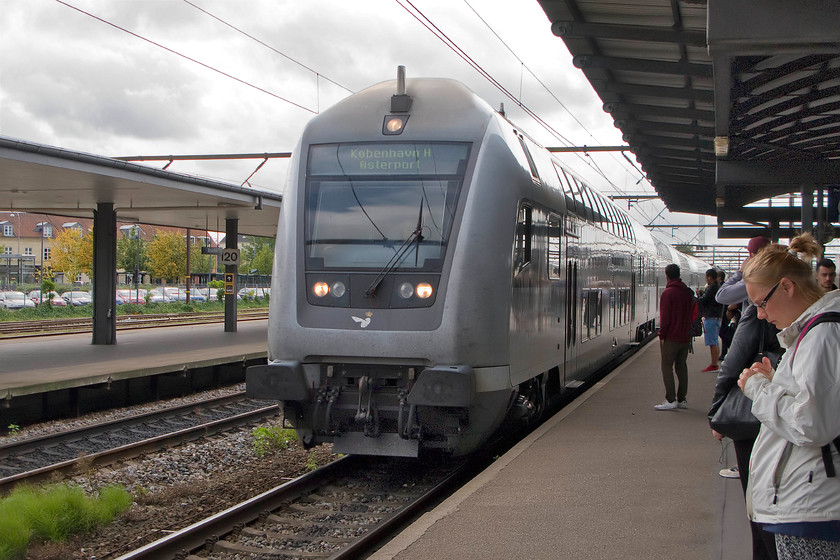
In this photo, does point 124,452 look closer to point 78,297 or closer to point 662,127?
point 662,127

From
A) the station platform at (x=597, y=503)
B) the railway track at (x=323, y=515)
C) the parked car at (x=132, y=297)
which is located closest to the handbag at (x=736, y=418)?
the station platform at (x=597, y=503)

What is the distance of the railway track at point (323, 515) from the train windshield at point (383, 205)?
2009 millimetres

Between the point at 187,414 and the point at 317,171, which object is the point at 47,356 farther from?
the point at 317,171

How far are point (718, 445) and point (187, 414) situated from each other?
26.9 ft

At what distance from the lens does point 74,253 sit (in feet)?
182

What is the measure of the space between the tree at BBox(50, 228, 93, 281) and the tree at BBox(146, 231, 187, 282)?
7.29 metres

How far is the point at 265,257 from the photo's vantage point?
91.8 metres

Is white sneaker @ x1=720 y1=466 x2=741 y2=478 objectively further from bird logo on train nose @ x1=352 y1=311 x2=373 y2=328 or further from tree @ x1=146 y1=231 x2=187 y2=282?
tree @ x1=146 y1=231 x2=187 y2=282

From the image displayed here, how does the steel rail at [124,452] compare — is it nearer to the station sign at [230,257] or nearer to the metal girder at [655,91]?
the metal girder at [655,91]

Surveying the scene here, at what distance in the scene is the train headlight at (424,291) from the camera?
298 inches

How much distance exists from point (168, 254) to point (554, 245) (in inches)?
2362

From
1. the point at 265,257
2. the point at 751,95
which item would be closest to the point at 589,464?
the point at 751,95

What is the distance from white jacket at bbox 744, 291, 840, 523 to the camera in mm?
2707

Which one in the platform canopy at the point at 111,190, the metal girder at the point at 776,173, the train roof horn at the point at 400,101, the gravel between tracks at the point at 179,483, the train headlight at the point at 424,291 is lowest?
the gravel between tracks at the point at 179,483
